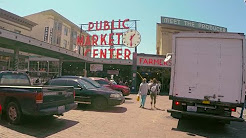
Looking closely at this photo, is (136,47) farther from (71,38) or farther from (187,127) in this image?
(71,38)

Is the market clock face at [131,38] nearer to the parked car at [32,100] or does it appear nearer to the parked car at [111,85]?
the parked car at [111,85]

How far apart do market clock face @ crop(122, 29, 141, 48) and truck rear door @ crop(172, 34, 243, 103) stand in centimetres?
2186

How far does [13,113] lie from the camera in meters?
6.45

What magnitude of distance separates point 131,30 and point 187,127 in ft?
77.9

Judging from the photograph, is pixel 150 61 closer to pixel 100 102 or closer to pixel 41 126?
pixel 100 102

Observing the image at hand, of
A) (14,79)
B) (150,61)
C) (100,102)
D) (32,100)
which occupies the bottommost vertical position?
(100,102)

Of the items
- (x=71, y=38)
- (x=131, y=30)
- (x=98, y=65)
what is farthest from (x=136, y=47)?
(x=71, y=38)

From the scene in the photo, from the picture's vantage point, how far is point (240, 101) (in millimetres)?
6633

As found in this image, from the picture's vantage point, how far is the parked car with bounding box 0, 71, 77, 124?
589cm

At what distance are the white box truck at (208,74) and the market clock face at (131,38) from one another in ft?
71.7

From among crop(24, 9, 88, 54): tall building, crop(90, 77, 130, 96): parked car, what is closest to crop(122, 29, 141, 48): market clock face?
crop(24, 9, 88, 54): tall building

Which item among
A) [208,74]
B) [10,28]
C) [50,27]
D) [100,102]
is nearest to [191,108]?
[208,74]

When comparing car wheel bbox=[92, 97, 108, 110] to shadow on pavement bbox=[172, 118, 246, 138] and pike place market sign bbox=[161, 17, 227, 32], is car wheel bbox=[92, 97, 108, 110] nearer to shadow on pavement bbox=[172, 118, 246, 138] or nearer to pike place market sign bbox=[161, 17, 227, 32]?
shadow on pavement bbox=[172, 118, 246, 138]

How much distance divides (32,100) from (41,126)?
1126 mm
